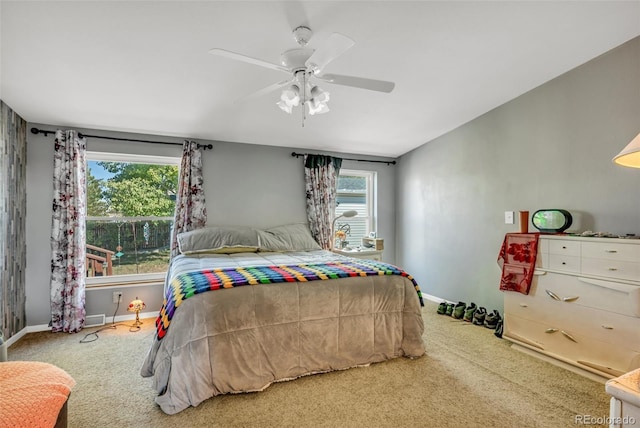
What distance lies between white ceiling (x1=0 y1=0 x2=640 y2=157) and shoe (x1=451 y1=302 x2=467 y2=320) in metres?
2.20

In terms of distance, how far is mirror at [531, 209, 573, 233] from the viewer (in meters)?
2.56

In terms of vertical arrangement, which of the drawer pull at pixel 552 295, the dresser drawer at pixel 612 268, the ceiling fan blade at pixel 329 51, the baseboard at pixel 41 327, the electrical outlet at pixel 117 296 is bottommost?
the baseboard at pixel 41 327

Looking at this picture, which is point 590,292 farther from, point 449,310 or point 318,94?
point 318,94

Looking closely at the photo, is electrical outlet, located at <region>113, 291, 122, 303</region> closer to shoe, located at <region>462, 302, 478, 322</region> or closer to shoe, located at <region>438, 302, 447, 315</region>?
shoe, located at <region>438, 302, 447, 315</region>

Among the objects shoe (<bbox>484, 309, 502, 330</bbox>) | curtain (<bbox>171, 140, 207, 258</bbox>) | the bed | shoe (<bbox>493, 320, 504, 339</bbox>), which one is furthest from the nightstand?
curtain (<bbox>171, 140, 207, 258</bbox>)

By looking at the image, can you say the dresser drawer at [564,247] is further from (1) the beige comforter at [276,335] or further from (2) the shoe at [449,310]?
(2) the shoe at [449,310]

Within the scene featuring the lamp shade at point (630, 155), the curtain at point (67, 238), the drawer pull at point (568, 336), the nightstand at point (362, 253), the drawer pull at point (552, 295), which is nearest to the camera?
the lamp shade at point (630, 155)

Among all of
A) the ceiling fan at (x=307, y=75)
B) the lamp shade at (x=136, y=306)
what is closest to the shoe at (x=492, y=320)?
the ceiling fan at (x=307, y=75)

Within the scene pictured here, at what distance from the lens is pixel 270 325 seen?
6.66 ft

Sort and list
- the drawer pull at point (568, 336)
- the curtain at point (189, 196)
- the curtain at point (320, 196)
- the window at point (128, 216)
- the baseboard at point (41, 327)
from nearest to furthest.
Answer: the drawer pull at point (568, 336)
the baseboard at point (41, 327)
the window at point (128, 216)
the curtain at point (189, 196)
the curtain at point (320, 196)

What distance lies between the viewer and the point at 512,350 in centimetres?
266

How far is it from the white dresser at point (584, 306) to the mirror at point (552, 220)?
159mm

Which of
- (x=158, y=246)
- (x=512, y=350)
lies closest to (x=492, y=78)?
(x=512, y=350)

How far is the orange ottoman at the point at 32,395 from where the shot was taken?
950 millimetres
